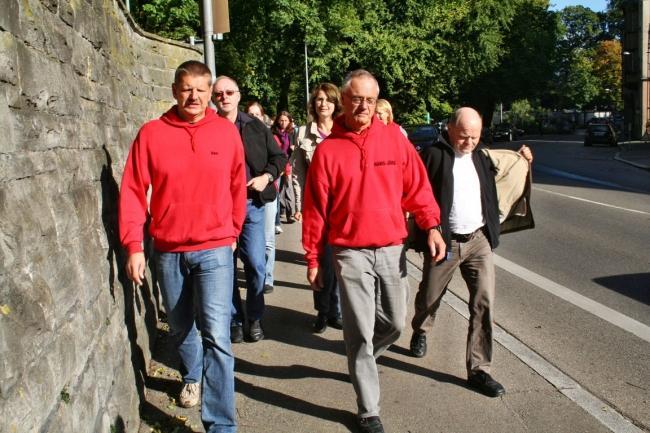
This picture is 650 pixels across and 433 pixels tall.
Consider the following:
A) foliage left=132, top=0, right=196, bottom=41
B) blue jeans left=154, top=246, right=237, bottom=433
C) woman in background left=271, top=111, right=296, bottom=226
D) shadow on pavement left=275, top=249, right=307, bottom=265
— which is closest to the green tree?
foliage left=132, top=0, right=196, bottom=41

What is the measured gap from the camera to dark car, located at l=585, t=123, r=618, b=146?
1741 inches

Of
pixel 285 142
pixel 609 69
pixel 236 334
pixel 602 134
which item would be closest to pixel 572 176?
pixel 285 142

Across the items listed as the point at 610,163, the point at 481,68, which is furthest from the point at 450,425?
the point at 481,68

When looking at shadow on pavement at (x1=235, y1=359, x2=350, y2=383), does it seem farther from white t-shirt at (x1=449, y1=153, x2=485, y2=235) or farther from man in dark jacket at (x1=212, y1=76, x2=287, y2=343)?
white t-shirt at (x1=449, y1=153, x2=485, y2=235)

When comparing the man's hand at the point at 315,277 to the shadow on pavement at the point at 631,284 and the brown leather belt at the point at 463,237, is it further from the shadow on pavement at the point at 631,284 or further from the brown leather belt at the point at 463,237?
the shadow on pavement at the point at 631,284

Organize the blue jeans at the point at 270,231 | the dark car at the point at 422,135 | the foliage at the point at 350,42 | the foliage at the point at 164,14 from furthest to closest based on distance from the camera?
the foliage at the point at 350,42
the dark car at the point at 422,135
the foliage at the point at 164,14
the blue jeans at the point at 270,231

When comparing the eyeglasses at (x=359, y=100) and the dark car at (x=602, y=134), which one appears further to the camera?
the dark car at (x=602, y=134)

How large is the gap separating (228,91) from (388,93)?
100ft

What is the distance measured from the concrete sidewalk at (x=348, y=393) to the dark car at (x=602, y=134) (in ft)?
136

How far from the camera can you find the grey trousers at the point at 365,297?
13.0ft

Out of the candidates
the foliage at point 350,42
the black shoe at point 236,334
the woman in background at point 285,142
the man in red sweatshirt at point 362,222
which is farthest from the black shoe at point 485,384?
the foliage at point 350,42

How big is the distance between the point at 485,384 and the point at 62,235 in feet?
8.82

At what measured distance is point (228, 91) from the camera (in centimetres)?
538

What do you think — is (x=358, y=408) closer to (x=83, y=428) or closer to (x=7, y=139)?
(x=83, y=428)
